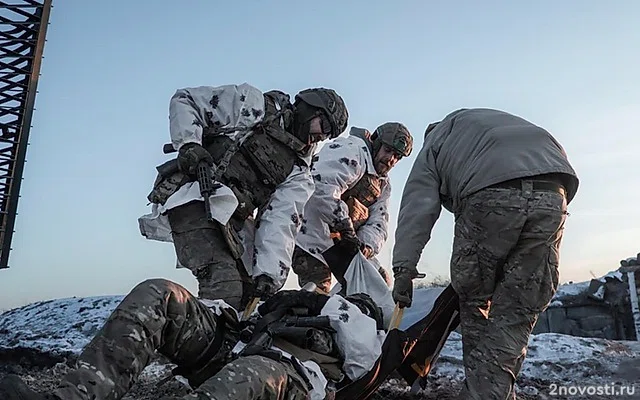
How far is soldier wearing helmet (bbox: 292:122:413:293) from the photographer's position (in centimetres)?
515

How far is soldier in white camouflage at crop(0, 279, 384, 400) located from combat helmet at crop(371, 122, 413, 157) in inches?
93.9

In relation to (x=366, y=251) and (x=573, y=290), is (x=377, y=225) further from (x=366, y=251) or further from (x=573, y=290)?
(x=573, y=290)

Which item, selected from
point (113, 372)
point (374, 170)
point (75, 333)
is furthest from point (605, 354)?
point (75, 333)

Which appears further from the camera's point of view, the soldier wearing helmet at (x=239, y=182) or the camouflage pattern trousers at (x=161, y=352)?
the soldier wearing helmet at (x=239, y=182)

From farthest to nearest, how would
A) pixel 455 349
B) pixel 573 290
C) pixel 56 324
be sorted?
pixel 573 290
pixel 56 324
pixel 455 349


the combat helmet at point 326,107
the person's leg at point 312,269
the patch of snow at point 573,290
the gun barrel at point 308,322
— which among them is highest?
the combat helmet at point 326,107

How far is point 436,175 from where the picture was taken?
3615 mm

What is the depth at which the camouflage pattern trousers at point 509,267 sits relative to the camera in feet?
10.3

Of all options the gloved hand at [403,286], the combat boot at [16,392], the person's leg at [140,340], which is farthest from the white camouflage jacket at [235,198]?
the combat boot at [16,392]

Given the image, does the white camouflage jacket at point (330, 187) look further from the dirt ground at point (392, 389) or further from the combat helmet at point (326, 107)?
the dirt ground at point (392, 389)

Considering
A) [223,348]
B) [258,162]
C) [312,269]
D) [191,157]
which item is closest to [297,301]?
[223,348]

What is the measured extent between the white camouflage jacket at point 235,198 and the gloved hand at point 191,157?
0.04 metres

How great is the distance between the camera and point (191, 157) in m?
3.70

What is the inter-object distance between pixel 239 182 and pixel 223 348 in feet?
5.01
